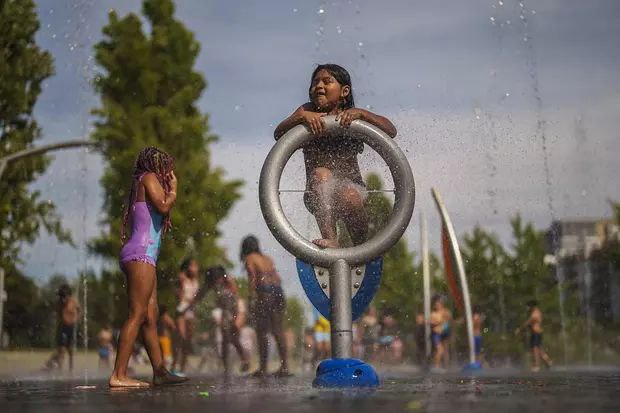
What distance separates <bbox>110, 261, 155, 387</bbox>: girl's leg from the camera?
6188 millimetres

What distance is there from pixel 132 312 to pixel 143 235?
0.48 m

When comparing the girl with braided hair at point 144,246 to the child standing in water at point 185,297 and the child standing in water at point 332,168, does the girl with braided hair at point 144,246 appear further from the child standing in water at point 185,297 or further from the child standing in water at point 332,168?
the child standing in water at point 185,297

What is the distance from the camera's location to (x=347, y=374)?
222 inches

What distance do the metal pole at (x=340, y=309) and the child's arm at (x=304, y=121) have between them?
31.8 inches

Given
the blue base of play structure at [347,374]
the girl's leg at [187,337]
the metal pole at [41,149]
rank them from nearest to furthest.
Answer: the blue base of play structure at [347,374] → the girl's leg at [187,337] → the metal pole at [41,149]

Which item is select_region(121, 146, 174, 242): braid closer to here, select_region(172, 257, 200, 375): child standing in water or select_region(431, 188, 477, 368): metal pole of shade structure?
select_region(172, 257, 200, 375): child standing in water

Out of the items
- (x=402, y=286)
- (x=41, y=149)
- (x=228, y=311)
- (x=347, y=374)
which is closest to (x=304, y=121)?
(x=347, y=374)

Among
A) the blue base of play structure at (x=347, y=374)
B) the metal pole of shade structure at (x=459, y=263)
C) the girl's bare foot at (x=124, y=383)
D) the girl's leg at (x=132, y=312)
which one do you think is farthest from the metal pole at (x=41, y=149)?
the blue base of play structure at (x=347, y=374)

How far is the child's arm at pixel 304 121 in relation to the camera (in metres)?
6.01

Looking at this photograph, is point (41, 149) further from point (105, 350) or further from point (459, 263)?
point (459, 263)

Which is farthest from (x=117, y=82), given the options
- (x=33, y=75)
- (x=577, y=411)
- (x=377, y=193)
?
(x=577, y=411)

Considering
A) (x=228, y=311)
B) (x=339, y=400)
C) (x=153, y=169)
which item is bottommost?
(x=339, y=400)

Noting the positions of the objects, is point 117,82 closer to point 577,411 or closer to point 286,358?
point 286,358

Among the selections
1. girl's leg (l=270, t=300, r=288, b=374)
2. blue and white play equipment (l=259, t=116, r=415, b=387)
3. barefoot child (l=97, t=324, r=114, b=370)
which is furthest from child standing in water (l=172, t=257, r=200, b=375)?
barefoot child (l=97, t=324, r=114, b=370)
